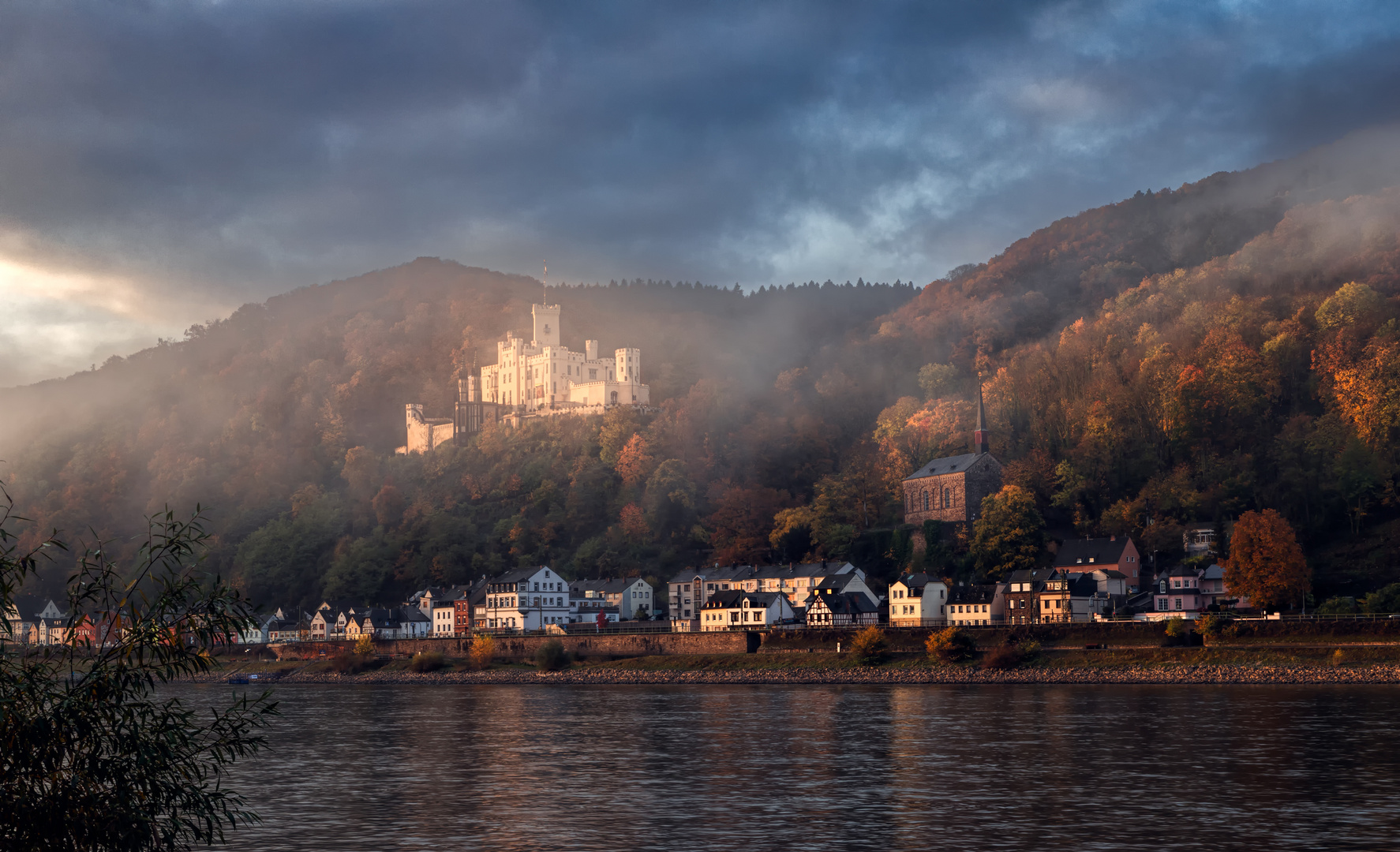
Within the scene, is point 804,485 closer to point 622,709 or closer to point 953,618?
point 953,618

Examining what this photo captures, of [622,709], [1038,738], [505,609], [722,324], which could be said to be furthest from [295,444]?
[1038,738]

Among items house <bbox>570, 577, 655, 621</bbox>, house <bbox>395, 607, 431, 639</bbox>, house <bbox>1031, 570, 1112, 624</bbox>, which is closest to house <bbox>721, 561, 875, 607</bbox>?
house <bbox>570, 577, 655, 621</bbox>

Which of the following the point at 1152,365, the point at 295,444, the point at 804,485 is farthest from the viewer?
the point at 295,444

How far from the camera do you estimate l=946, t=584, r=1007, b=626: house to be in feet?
258

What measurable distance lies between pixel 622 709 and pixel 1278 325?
5929 cm

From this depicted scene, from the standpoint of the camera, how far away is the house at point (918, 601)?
80562mm

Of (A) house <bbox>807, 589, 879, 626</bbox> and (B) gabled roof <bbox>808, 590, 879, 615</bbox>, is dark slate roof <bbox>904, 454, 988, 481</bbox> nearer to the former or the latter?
(B) gabled roof <bbox>808, 590, 879, 615</bbox>

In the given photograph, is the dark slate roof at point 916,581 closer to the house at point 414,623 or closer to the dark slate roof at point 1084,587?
the dark slate roof at point 1084,587

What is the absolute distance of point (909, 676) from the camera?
67875 mm

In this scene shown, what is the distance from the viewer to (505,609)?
98.3 meters

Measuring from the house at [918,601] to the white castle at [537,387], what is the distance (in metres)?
63.5

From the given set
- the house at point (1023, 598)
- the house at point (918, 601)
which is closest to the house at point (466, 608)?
the house at point (918, 601)

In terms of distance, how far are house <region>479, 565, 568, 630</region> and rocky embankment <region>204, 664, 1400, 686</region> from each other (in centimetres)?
1324

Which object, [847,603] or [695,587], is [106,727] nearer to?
[847,603]
